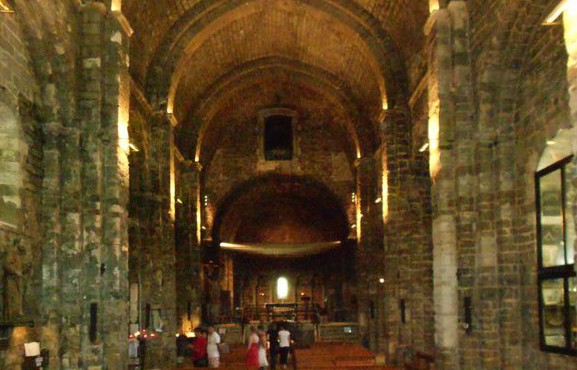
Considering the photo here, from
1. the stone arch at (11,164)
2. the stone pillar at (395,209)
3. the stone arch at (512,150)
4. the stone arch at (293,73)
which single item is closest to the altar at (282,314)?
the stone arch at (293,73)

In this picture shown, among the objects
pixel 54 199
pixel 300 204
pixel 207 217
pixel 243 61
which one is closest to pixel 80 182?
pixel 54 199

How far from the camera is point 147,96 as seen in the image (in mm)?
20234

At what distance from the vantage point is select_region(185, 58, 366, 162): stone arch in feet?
86.3

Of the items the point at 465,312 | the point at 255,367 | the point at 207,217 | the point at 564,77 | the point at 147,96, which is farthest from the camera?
the point at 207,217

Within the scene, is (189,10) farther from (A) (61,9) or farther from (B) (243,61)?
(A) (61,9)

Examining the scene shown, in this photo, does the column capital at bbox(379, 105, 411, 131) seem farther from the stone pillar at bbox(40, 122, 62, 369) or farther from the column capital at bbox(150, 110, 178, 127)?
the stone pillar at bbox(40, 122, 62, 369)

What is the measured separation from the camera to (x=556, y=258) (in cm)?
1123

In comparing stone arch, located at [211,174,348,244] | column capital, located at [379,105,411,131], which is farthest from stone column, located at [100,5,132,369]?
stone arch, located at [211,174,348,244]

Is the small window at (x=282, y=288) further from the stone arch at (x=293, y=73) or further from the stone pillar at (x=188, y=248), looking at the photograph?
the stone arch at (x=293, y=73)

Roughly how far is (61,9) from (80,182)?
305cm

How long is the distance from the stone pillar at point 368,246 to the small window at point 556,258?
1274 cm

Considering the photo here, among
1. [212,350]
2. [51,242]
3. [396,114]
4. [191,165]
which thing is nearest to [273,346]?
[212,350]

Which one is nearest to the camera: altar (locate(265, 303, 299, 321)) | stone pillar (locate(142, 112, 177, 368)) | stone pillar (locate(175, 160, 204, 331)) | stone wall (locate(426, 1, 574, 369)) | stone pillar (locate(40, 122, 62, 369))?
stone wall (locate(426, 1, 574, 369))

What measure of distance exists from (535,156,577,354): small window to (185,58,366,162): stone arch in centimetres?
1451
